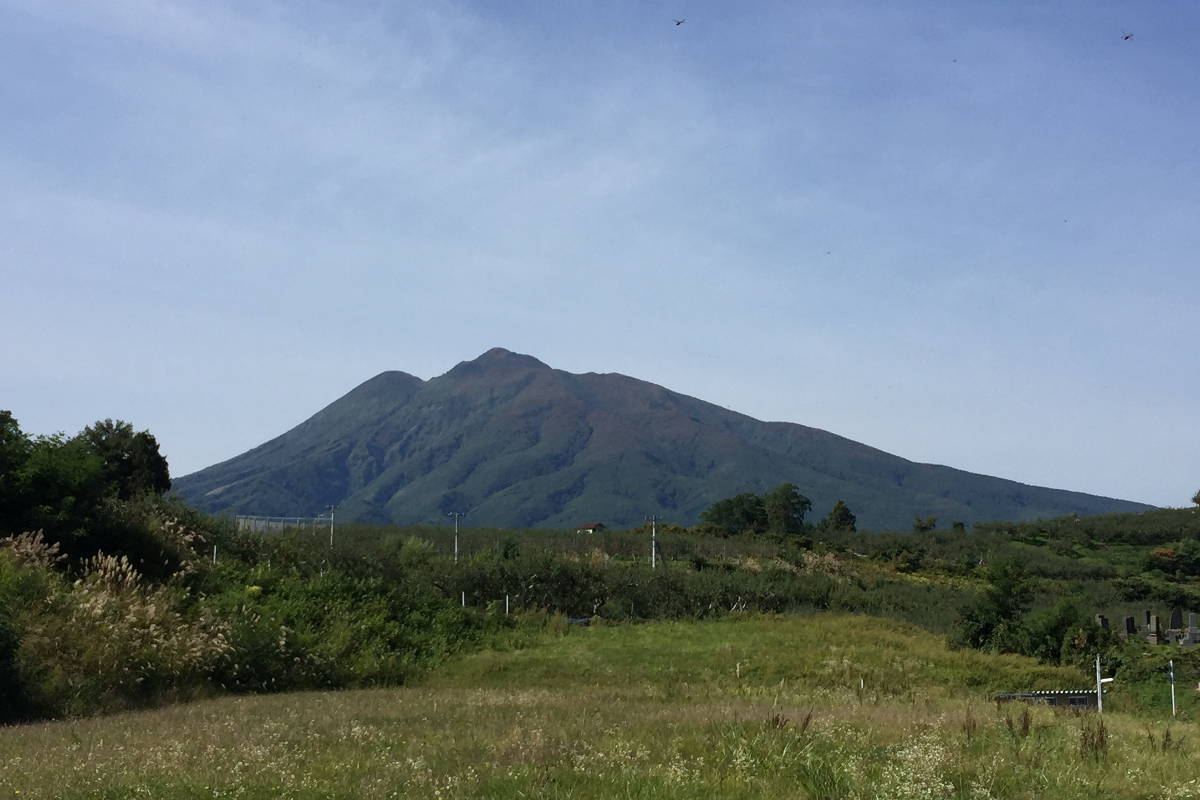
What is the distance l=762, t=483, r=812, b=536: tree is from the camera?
112 meters

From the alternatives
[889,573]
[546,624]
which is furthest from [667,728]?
[889,573]

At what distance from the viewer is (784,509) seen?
113562 millimetres

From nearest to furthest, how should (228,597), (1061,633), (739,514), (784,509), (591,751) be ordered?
(591,751) < (228,597) < (1061,633) < (784,509) < (739,514)

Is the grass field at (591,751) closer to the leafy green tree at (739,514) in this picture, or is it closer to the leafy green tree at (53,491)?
the leafy green tree at (53,491)

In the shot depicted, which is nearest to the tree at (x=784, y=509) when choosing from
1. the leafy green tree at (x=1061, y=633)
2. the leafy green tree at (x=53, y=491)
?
the leafy green tree at (x=1061, y=633)

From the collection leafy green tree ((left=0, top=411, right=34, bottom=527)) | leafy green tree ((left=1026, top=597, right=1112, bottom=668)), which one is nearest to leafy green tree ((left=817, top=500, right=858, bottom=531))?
leafy green tree ((left=1026, top=597, right=1112, bottom=668))

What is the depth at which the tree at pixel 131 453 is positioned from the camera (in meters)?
63.6

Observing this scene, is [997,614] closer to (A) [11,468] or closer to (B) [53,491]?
(B) [53,491]

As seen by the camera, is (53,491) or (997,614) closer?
(53,491)

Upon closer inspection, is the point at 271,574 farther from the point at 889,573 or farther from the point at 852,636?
the point at 889,573

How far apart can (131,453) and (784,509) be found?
71951 mm

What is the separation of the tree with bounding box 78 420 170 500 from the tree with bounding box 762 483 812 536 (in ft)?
214

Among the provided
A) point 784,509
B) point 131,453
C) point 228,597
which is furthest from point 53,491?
point 784,509

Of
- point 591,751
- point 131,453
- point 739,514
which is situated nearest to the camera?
point 591,751
